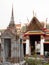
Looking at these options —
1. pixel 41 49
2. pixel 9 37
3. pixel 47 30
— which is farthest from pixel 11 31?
pixel 47 30

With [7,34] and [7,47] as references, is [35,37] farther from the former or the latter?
[7,34]

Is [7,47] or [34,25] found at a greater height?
[34,25]

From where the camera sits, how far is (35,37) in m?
32.1

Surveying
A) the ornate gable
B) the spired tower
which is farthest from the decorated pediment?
the ornate gable

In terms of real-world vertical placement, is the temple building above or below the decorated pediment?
below

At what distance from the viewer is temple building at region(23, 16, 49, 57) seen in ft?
97.5

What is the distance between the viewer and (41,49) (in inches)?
1164

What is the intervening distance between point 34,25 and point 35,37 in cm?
158

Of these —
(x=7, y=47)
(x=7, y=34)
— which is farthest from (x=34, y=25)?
(x=7, y=34)

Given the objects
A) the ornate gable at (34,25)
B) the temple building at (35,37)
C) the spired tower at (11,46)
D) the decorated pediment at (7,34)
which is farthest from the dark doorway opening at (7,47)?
the ornate gable at (34,25)

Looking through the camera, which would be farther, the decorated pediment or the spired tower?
the decorated pediment

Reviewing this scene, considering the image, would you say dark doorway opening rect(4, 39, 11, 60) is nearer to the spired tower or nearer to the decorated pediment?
the spired tower

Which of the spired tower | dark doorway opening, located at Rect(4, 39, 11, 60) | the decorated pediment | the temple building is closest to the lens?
the spired tower

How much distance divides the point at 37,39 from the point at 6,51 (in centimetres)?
1446
